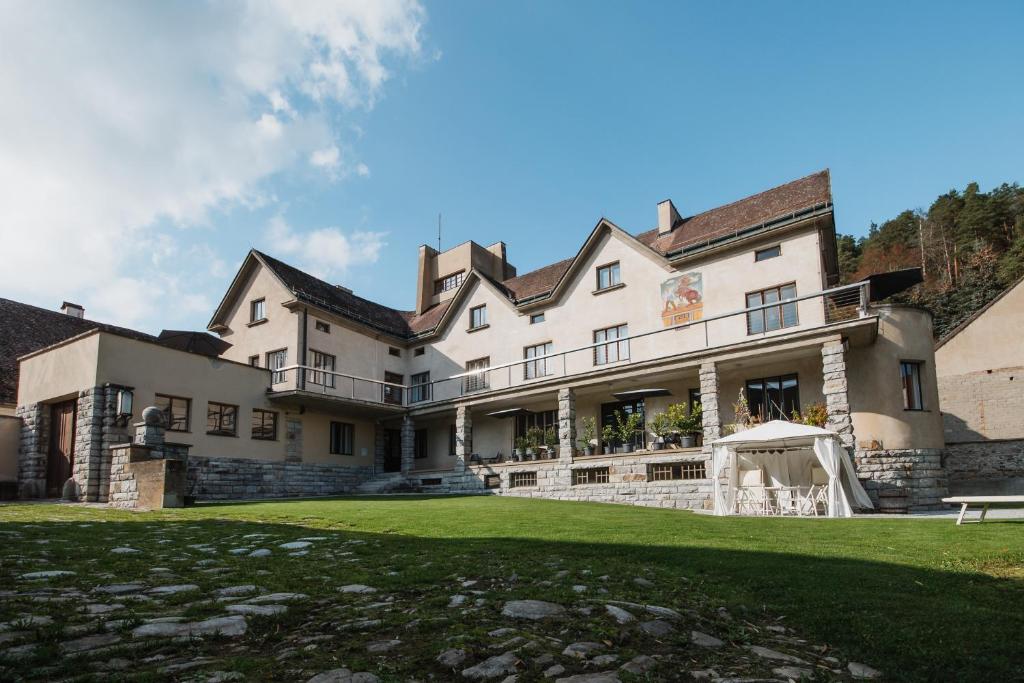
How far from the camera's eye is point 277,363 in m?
27.2

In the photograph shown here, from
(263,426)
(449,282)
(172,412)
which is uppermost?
(449,282)

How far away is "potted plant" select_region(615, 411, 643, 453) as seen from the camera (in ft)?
72.0

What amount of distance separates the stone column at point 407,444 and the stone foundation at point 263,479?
7.26 feet

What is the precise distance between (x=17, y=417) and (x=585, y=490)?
19324mm

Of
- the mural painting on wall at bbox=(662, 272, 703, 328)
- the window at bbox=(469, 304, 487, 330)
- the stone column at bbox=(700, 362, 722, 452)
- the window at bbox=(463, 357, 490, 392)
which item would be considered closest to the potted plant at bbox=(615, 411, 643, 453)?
the stone column at bbox=(700, 362, 722, 452)

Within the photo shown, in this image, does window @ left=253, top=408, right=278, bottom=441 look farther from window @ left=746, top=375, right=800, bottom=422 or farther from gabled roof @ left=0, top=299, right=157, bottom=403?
window @ left=746, top=375, right=800, bottom=422

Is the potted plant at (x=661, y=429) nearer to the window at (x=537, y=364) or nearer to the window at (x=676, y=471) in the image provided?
the window at (x=676, y=471)

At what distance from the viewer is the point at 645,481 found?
809 inches

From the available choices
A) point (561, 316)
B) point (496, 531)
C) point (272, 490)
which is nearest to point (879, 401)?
point (561, 316)

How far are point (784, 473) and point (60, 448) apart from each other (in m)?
22.1

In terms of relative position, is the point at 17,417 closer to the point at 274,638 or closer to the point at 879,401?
the point at 274,638

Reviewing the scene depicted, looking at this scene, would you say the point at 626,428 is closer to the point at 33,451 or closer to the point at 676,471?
the point at 676,471

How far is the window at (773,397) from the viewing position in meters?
20.5

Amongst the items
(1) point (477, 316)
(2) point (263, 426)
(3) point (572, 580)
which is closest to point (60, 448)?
(2) point (263, 426)
